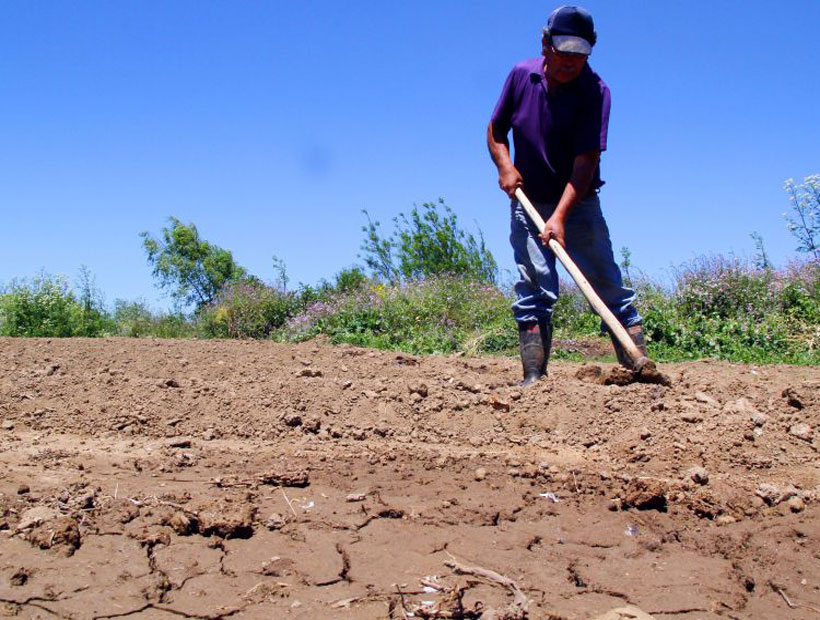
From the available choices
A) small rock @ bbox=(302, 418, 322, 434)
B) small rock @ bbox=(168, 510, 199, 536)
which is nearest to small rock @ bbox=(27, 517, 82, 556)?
small rock @ bbox=(168, 510, 199, 536)

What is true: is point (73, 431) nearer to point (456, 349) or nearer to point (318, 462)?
point (318, 462)

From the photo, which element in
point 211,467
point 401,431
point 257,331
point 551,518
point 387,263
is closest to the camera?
point 551,518

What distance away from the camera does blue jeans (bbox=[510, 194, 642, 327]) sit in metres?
4.68

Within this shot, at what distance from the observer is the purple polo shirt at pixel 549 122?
4.55 metres

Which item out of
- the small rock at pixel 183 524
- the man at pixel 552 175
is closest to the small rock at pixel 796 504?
the man at pixel 552 175

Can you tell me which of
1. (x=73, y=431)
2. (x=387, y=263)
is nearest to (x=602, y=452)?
(x=73, y=431)

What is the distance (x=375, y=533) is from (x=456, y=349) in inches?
244

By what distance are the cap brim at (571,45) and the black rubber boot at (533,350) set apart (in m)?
1.47

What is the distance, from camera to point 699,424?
3.71 metres

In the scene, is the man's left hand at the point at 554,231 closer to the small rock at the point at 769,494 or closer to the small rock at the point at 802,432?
the small rock at the point at 802,432

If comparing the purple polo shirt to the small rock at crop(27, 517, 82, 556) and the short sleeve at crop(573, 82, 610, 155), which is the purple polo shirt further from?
the small rock at crop(27, 517, 82, 556)

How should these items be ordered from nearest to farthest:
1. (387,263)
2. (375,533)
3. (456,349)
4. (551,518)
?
1. (375,533)
2. (551,518)
3. (456,349)
4. (387,263)

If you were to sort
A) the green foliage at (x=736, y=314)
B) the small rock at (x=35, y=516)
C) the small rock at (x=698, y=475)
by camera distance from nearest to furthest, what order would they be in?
the small rock at (x=35, y=516) → the small rock at (x=698, y=475) → the green foliage at (x=736, y=314)

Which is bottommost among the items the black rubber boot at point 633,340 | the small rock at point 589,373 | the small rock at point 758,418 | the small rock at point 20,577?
the small rock at point 20,577
